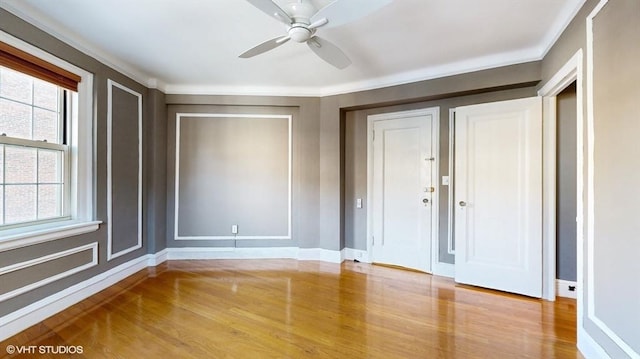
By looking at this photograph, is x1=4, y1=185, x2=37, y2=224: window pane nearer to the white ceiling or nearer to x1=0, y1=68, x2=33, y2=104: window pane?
x1=0, y1=68, x2=33, y2=104: window pane

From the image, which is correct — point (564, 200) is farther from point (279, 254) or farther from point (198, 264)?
point (198, 264)

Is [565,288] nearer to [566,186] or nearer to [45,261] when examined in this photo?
[566,186]

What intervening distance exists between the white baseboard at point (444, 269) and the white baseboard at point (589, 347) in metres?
1.43

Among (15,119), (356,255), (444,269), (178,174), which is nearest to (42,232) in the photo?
(15,119)

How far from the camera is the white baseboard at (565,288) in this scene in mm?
2797

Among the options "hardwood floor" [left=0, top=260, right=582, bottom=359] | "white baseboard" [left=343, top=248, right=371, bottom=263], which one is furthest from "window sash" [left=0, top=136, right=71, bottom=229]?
"white baseboard" [left=343, top=248, right=371, bottom=263]

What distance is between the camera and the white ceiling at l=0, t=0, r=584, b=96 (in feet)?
7.03

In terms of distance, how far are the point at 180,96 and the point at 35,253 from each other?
242 centimetres

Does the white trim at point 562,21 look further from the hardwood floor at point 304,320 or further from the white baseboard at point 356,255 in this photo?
the white baseboard at point 356,255

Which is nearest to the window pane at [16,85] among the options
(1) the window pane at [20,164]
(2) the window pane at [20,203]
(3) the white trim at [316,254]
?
(1) the window pane at [20,164]

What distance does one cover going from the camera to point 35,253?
2.28 meters

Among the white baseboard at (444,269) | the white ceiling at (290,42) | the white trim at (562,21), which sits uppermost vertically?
the white ceiling at (290,42)

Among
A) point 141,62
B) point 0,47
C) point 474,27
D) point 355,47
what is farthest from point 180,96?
point 474,27

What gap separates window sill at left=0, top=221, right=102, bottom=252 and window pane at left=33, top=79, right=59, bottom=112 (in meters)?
1.05
